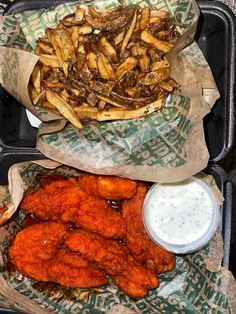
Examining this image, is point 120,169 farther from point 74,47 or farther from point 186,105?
point 74,47

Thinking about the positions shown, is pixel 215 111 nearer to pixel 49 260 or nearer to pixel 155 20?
pixel 155 20

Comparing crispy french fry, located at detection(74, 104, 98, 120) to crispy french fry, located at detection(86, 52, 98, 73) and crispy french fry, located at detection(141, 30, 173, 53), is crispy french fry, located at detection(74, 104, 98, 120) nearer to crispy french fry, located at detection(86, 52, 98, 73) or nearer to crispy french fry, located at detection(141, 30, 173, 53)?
crispy french fry, located at detection(86, 52, 98, 73)

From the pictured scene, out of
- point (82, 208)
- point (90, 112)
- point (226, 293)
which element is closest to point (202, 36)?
point (90, 112)

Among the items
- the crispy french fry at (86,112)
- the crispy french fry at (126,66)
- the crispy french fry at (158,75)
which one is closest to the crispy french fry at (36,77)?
the crispy french fry at (86,112)

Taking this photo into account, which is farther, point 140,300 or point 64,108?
point 140,300

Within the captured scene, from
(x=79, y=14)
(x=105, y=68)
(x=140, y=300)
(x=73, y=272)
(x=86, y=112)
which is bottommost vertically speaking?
(x=140, y=300)

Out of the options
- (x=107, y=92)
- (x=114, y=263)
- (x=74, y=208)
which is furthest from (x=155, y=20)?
(x=114, y=263)
